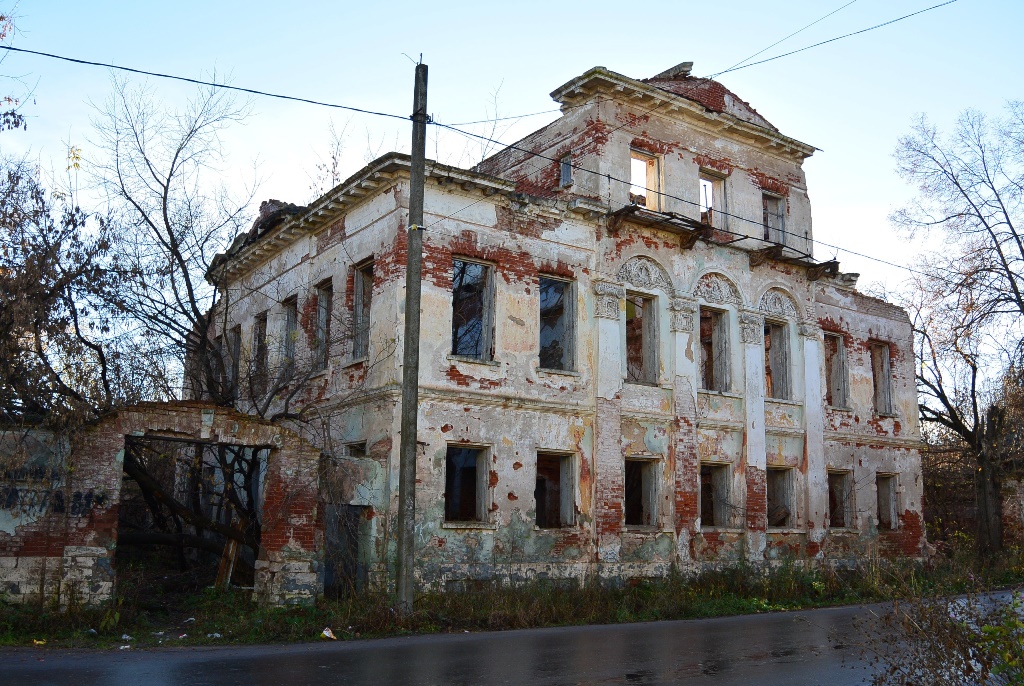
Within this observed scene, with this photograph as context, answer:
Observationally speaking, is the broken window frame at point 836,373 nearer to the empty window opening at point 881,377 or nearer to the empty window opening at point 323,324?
the empty window opening at point 881,377

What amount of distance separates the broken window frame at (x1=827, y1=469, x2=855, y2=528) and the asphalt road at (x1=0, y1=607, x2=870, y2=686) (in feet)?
33.7

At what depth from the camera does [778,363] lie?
21.9 meters

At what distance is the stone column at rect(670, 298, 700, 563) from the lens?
60.8ft

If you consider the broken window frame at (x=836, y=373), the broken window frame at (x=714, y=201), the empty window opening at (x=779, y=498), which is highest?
the broken window frame at (x=714, y=201)

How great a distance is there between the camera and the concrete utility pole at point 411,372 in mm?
12984

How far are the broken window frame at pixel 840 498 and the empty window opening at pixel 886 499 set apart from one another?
1.63 meters

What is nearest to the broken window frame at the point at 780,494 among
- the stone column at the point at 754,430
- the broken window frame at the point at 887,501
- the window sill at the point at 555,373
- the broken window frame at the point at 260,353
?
the stone column at the point at 754,430

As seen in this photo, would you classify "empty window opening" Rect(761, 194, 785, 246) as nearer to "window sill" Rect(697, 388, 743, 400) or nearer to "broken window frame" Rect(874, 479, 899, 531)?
"window sill" Rect(697, 388, 743, 400)

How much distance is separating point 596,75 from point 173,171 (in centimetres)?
858

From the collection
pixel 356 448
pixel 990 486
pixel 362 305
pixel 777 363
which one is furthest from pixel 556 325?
pixel 990 486

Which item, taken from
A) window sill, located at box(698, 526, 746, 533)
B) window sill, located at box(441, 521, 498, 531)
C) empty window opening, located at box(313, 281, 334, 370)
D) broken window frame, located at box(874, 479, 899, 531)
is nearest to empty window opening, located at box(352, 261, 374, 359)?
empty window opening, located at box(313, 281, 334, 370)

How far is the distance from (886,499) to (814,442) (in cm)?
412

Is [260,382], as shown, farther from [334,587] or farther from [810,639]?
[810,639]

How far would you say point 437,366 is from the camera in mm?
15836
